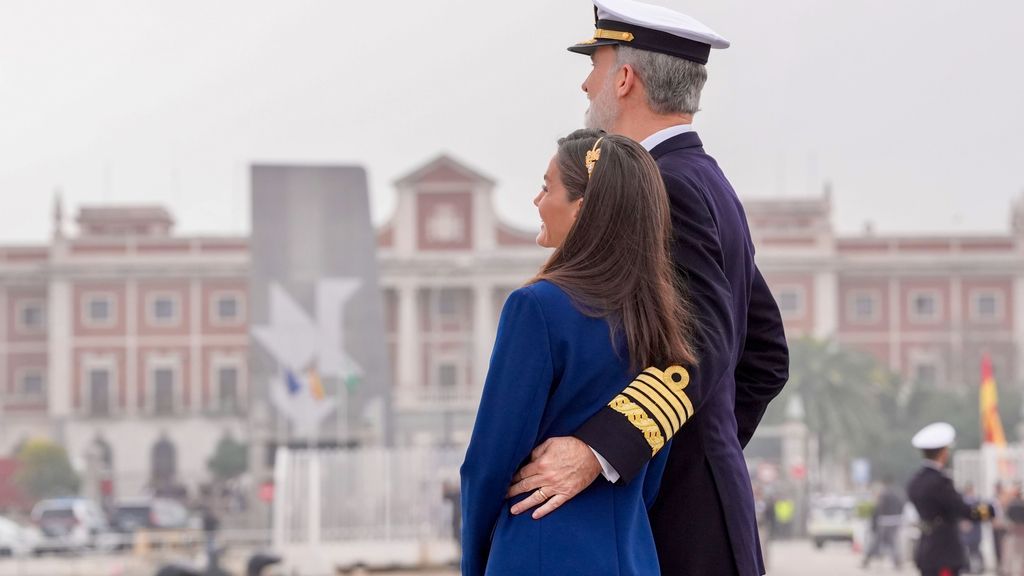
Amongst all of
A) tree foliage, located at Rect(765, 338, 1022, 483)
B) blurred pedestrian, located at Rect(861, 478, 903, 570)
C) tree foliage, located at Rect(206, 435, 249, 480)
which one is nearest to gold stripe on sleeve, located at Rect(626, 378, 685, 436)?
blurred pedestrian, located at Rect(861, 478, 903, 570)

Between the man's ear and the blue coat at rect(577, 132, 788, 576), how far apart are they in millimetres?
109

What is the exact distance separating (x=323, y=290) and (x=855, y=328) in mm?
41484

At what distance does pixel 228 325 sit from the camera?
64.8 metres

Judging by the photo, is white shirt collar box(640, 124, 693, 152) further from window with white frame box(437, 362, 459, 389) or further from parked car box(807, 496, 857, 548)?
window with white frame box(437, 362, 459, 389)

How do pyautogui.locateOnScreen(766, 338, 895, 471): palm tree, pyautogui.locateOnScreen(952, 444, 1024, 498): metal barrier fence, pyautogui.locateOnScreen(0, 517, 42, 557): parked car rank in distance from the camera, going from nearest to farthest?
pyautogui.locateOnScreen(952, 444, 1024, 498): metal barrier fence < pyautogui.locateOnScreen(0, 517, 42, 557): parked car < pyautogui.locateOnScreen(766, 338, 895, 471): palm tree

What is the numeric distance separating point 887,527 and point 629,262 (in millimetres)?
16862


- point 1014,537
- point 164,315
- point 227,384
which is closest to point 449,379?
point 227,384

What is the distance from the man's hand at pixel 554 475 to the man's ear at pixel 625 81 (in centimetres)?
65

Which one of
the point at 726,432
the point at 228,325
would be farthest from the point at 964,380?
the point at 726,432

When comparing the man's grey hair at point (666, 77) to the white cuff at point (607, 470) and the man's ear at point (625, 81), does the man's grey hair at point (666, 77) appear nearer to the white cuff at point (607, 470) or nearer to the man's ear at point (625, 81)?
the man's ear at point (625, 81)

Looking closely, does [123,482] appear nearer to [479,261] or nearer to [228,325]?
[228,325]

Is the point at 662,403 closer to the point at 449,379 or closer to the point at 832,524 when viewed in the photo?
the point at 832,524

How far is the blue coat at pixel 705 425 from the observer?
8.32 ft

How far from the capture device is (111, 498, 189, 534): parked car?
35781mm
